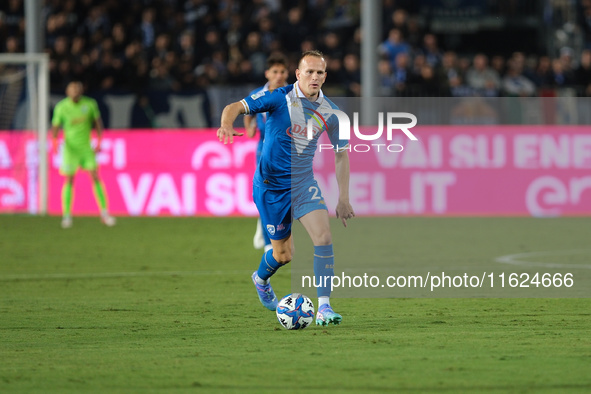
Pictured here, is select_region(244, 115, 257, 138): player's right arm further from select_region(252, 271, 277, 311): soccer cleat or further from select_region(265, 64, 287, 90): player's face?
select_region(252, 271, 277, 311): soccer cleat

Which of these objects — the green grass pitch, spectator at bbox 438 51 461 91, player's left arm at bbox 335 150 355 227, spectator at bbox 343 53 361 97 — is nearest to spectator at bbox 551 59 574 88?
spectator at bbox 438 51 461 91

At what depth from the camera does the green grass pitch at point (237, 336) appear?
6.16 meters

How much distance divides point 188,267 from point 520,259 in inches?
154

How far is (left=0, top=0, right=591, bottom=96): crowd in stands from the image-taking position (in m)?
21.5

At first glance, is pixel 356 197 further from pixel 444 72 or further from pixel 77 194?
pixel 77 194

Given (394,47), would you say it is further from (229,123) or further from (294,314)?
(229,123)

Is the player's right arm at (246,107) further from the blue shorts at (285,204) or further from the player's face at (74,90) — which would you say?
the player's face at (74,90)

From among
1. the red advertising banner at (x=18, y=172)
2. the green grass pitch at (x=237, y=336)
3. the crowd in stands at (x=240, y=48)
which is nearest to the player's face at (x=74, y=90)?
the red advertising banner at (x=18, y=172)

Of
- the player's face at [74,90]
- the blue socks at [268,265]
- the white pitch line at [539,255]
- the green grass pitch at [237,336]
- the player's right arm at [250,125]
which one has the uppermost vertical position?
the player's face at [74,90]

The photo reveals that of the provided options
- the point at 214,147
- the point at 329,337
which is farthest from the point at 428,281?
the point at 214,147

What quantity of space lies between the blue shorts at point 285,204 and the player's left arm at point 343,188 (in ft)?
0.45

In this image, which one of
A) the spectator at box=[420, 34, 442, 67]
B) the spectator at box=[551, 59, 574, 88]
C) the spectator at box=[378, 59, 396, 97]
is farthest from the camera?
the spectator at box=[420, 34, 442, 67]

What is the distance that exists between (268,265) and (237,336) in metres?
1.07

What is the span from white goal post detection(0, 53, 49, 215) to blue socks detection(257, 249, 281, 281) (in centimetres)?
1259
